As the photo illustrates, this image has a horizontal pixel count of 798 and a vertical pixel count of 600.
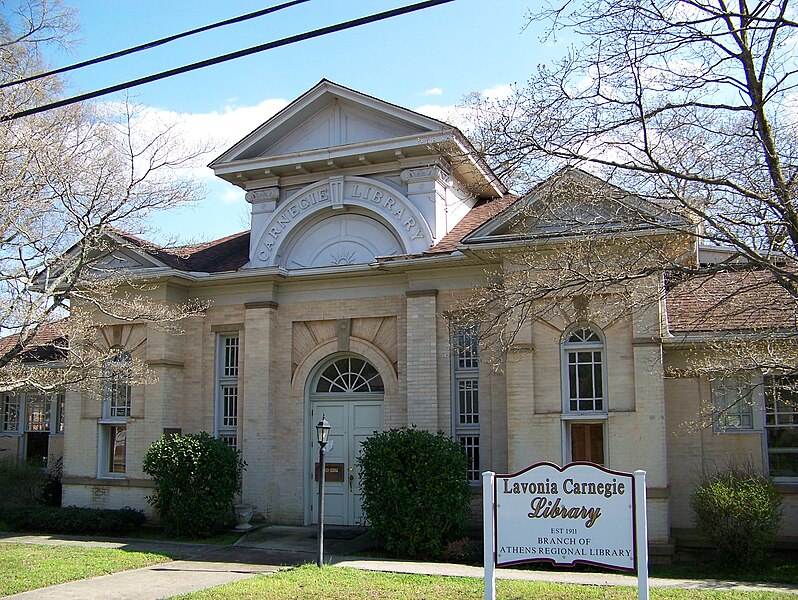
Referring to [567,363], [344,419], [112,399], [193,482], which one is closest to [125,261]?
[112,399]

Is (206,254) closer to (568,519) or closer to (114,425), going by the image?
(114,425)

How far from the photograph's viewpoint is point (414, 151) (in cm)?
1794

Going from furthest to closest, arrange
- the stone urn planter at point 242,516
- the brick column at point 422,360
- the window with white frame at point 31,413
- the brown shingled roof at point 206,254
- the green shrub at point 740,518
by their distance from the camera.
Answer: the window with white frame at point 31,413 → the brown shingled roof at point 206,254 → the stone urn planter at point 242,516 → the brick column at point 422,360 → the green shrub at point 740,518

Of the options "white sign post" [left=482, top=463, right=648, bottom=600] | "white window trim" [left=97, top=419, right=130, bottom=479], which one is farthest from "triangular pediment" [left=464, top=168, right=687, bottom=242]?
Result: "white window trim" [left=97, top=419, right=130, bottom=479]

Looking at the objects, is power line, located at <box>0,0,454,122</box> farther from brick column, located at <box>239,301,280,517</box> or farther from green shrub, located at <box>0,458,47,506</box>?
green shrub, located at <box>0,458,47,506</box>

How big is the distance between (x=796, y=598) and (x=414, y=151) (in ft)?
36.4

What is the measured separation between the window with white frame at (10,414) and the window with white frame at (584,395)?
624 inches

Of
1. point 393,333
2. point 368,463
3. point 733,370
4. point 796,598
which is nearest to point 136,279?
point 393,333

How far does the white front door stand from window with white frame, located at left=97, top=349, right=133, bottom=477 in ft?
15.2

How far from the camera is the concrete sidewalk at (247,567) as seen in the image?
12.0 m

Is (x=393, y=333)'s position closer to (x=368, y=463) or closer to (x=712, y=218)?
(x=368, y=463)

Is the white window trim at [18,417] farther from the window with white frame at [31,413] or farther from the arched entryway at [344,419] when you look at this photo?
the arched entryway at [344,419]

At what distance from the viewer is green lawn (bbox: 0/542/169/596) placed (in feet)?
41.3

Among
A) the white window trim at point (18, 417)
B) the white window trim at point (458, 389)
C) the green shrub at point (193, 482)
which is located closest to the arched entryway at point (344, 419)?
the white window trim at point (458, 389)
